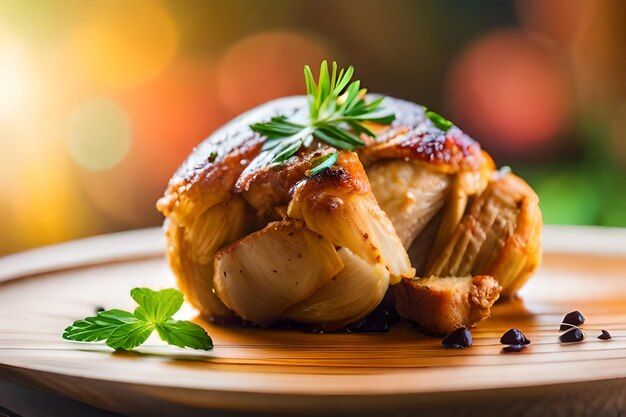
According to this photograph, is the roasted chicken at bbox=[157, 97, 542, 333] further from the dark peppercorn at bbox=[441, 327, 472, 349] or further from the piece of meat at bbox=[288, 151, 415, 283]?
the dark peppercorn at bbox=[441, 327, 472, 349]

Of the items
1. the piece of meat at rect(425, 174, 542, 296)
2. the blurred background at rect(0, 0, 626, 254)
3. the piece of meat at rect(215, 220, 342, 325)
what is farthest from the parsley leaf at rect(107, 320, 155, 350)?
the blurred background at rect(0, 0, 626, 254)

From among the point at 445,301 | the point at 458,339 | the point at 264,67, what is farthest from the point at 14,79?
the point at 458,339

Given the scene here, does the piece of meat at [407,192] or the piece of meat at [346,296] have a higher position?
the piece of meat at [407,192]

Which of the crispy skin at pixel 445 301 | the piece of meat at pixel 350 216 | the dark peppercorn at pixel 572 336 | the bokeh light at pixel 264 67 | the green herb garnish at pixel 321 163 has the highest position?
the bokeh light at pixel 264 67

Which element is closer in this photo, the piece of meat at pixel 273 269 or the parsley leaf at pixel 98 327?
the parsley leaf at pixel 98 327

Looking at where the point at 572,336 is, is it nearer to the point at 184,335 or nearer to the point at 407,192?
the point at 407,192

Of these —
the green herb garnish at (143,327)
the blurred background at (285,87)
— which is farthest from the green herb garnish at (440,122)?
the blurred background at (285,87)

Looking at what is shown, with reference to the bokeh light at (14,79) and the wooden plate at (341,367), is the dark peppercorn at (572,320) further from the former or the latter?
the bokeh light at (14,79)
